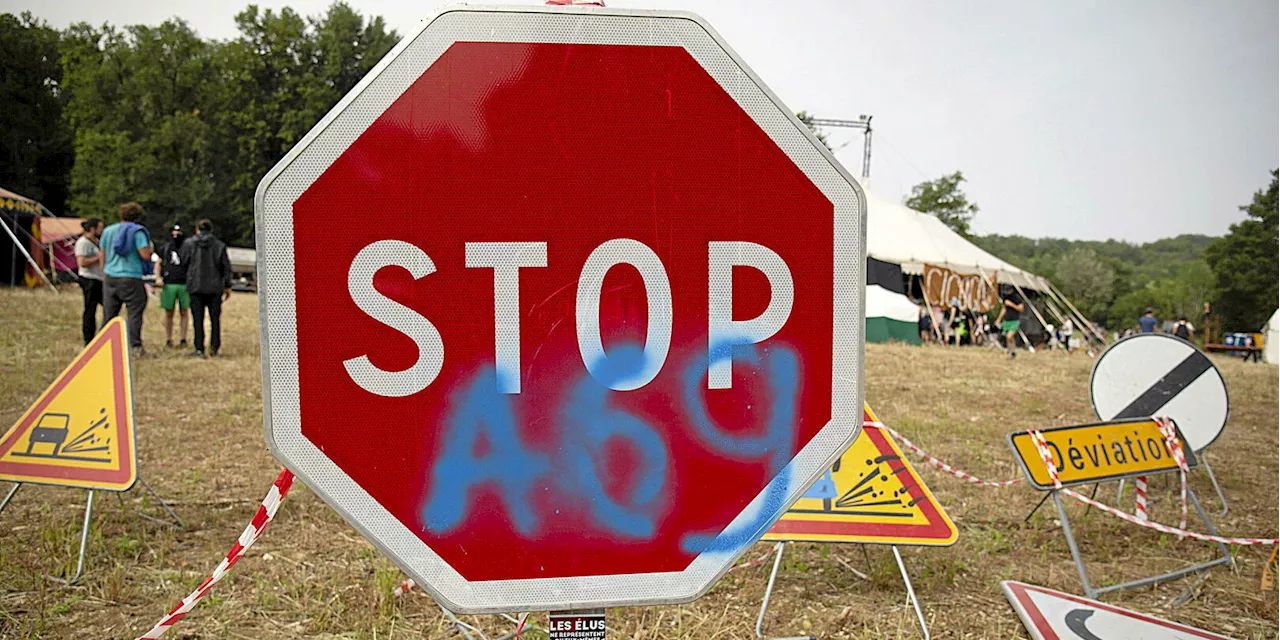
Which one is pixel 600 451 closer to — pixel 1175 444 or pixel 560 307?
pixel 560 307

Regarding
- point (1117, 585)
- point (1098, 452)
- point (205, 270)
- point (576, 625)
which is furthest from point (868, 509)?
point (205, 270)

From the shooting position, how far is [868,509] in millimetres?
3652

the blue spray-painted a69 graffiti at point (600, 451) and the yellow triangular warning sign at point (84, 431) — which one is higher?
the blue spray-painted a69 graffiti at point (600, 451)

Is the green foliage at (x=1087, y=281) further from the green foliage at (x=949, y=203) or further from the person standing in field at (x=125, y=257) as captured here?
the person standing in field at (x=125, y=257)

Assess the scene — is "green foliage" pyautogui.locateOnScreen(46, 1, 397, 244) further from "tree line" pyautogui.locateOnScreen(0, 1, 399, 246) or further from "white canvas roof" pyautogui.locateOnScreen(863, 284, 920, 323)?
"white canvas roof" pyautogui.locateOnScreen(863, 284, 920, 323)

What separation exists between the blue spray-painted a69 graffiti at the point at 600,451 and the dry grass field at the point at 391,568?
200cm

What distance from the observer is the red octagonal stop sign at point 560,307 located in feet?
4.15

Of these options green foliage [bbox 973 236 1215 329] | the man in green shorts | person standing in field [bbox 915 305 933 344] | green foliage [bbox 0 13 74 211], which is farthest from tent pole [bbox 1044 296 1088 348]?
green foliage [bbox 973 236 1215 329]

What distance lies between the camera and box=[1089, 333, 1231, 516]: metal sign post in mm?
5227

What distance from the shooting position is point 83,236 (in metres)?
10.3

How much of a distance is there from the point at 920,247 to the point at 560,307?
26.6 meters

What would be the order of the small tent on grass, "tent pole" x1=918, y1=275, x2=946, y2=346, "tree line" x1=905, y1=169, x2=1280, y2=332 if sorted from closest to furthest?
the small tent on grass → "tent pole" x1=918, y1=275, x2=946, y2=346 → "tree line" x1=905, y1=169, x2=1280, y2=332

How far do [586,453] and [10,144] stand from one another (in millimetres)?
21426

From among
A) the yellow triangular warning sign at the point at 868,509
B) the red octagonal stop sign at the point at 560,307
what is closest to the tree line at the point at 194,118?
the yellow triangular warning sign at the point at 868,509
